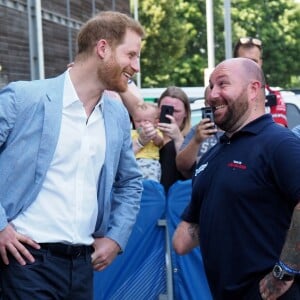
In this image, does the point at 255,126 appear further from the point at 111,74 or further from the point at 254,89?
the point at 111,74

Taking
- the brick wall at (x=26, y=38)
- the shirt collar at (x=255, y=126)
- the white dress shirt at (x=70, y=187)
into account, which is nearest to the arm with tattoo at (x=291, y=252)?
the shirt collar at (x=255, y=126)

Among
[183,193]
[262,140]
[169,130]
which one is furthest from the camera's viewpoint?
[169,130]

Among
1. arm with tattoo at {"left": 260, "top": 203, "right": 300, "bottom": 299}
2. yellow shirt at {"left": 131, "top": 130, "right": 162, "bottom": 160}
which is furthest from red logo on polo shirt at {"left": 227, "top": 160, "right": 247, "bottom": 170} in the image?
yellow shirt at {"left": 131, "top": 130, "right": 162, "bottom": 160}

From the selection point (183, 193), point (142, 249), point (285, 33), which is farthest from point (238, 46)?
point (285, 33)

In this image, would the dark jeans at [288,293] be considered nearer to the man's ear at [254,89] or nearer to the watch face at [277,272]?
the watch face at [277,272]

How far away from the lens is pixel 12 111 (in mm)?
3381

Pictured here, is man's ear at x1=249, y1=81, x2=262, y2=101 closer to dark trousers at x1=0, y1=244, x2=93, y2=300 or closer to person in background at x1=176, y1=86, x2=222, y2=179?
dark trousers at x1=0, y1=244, x2=93, y2=300

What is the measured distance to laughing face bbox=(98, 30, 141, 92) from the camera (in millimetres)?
3604

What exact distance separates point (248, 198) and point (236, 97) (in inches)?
19.3

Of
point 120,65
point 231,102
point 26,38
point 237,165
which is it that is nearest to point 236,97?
point 231,102

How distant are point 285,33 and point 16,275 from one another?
133ft

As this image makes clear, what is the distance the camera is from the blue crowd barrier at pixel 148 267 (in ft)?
17.9

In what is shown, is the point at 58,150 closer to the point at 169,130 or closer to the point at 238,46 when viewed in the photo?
the point at 169,130

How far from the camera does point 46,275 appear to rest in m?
3.43
